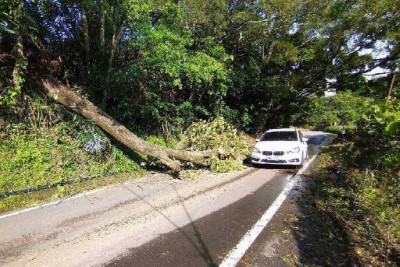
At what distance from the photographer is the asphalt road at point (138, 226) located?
4.35 metres

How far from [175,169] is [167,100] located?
18.6 feet

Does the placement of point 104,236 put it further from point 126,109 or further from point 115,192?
point 126,109

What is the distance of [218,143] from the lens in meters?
12.1

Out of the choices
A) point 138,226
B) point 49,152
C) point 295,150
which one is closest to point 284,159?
point 295,150

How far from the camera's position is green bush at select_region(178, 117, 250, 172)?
10.9m

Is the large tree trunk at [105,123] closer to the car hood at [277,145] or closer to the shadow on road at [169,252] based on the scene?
the car hood at [277,145]

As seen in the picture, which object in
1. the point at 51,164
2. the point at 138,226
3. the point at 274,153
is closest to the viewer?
the point at 138,226

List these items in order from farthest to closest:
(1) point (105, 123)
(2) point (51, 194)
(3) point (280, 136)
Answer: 1. (3) point (280, 136)
2. (1) point (105, 123)
3. (2) point (51, 194)

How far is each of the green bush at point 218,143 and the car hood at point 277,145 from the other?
3.12 ft

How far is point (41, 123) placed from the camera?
376 inches

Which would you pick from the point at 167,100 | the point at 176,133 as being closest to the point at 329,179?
the point at 176,133

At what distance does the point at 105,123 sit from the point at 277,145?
6.08 m

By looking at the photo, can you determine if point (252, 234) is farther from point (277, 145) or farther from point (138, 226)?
point (277, 145)

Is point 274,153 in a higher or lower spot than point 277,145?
lower
